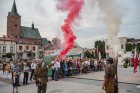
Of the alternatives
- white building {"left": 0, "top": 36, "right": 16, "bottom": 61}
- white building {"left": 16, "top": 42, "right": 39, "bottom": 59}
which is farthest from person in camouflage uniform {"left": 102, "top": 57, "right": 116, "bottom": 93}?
white building {"left": 16, "top": 42, "right": 39, "bottom": 59}

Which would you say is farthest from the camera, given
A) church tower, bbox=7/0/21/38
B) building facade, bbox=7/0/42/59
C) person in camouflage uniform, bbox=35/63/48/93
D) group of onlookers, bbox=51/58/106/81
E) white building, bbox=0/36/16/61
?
church tower, bbox=7/0/21/38

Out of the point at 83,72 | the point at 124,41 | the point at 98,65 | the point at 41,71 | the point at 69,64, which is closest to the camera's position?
the point at 41,71

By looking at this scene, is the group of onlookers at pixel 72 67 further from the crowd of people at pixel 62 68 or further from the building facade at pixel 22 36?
the building facade at pixel 22 36

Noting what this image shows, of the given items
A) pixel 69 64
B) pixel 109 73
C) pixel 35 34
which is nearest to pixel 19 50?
pixel 35 34

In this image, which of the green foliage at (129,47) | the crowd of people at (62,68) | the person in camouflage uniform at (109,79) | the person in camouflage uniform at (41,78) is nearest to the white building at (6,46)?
the green foliage at (129,47)

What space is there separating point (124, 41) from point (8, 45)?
3631 centimetres

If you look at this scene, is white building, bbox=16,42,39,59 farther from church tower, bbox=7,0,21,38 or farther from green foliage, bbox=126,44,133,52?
green foliage, bbox=126,44,133,52

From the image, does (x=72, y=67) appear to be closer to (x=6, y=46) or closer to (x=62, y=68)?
(x=62, y=68)

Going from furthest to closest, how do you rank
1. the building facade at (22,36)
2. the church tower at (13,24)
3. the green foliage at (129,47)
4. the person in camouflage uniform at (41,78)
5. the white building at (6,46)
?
the church tower at (13,24) → the building facade at (22,36) → the white building at (6,46) → the green foliage at (129,47) → the person in camouflage uniform at (41,78)

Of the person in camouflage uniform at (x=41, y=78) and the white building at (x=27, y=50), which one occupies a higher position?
the white building at (x=27, y=50)

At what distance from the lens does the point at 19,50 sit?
8238 cm

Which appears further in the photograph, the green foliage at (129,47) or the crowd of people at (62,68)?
the green foliage at (129,47)

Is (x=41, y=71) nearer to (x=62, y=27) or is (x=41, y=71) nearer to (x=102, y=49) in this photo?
(x=62, y=27)

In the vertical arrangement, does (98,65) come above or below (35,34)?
below
